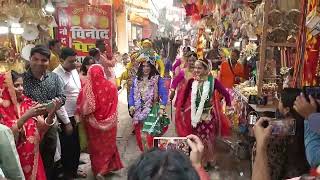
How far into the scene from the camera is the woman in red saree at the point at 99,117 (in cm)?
456

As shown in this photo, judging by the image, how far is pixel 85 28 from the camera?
23.8 ft

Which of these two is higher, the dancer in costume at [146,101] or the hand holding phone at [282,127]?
the hand holding phone at [282,127]

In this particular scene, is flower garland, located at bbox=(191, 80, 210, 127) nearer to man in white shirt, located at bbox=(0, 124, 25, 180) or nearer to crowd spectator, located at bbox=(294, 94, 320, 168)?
crowd spectator, located at bbox=(294, 94, 320, 168)

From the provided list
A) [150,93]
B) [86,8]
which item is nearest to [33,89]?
[150,93]

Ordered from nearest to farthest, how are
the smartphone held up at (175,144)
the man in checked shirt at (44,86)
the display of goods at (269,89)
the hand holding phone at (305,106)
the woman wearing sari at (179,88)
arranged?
the smartphone held up at (175,144) → the hand holding phone at (305,106) → the man in checked shirt at (44,86) → the display of goods at (269,89) → the woman wearing sari at (179,88)

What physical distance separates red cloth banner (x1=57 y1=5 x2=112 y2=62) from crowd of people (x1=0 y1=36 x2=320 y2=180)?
50 cm

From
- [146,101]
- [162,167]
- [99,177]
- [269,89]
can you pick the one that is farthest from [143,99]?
[162,167]

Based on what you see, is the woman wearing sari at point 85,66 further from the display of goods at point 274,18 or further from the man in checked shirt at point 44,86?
the display of goods at point 274,18

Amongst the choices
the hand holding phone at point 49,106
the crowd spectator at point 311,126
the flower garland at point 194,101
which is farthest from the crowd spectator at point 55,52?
the crowd spectator at point 311,126

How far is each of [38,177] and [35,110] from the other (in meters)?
0.63

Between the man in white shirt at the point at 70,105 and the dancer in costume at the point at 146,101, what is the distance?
0.82 meters

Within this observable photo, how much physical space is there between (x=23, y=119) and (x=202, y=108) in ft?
8.74

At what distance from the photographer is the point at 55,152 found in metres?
3.97

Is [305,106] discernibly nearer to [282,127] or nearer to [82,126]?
[282,127]
